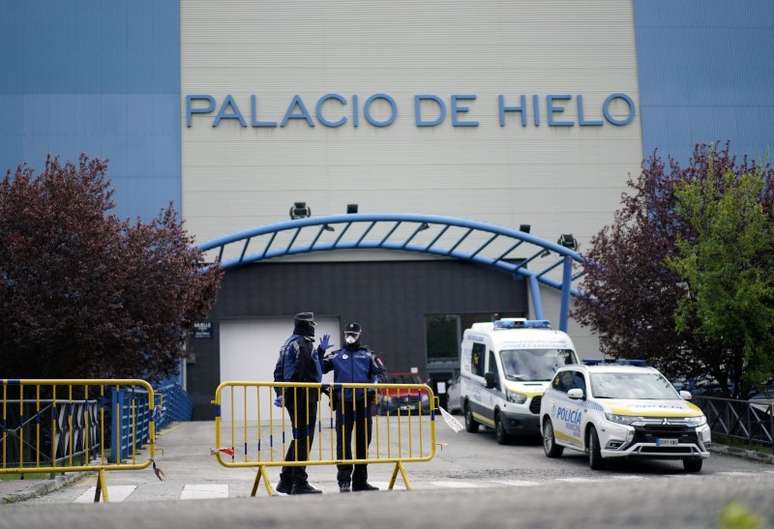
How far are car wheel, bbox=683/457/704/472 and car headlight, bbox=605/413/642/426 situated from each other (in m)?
1.20

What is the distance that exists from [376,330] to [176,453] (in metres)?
16.9

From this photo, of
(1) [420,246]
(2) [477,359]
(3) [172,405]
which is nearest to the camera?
(2) [477,359]

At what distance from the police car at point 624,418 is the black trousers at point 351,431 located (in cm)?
472

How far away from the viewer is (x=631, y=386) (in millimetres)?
15383

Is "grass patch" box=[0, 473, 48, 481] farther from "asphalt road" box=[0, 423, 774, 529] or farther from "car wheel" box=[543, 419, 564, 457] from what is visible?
"asphalt road" box=[0, 423, 774, 529]

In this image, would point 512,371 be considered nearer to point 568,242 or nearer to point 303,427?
point 303,427

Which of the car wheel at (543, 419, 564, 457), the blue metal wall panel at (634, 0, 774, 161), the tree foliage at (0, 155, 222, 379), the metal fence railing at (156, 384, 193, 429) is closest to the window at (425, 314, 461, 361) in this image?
the metal fence railing at (156, 384, 193, 429)

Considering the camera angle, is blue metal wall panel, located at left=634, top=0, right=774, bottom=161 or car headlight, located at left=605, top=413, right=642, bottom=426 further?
blue metal wall panel, located at left=634, top=0, right=774, bottom=161

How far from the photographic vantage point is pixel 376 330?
112 feet

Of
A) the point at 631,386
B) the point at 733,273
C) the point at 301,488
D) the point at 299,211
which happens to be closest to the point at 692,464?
the point at 631,386

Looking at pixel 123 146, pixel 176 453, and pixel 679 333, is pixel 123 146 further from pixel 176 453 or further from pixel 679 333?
pixel 679 333

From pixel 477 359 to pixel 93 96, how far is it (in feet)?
60.8

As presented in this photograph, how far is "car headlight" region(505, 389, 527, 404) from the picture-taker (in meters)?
18.8

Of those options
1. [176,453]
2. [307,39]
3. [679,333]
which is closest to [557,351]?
[679,333]
